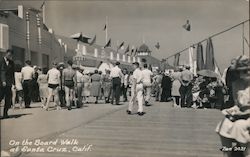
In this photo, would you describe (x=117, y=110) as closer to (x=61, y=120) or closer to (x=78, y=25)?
(x=61, y=120)

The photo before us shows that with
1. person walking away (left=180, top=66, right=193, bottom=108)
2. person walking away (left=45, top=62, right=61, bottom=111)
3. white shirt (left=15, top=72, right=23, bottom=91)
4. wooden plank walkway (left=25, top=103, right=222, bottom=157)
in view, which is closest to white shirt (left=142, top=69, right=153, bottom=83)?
person walking away (left=180, top=66, right=193, bottom=108)

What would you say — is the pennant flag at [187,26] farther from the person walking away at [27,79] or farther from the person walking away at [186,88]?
the person walking away at [27,79]

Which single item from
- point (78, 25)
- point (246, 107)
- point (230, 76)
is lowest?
point (246, 107)

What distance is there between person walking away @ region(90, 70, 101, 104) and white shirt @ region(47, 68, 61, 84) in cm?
322

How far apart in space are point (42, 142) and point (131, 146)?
1271 millimetres

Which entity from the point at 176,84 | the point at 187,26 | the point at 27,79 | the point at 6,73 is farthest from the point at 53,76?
the point at 187,26

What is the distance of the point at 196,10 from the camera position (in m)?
5.55

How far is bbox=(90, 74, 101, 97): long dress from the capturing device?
13820 millimetres

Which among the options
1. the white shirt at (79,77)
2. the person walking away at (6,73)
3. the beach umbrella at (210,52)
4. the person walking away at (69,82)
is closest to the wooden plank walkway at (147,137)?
the beach umbrella at (210,52)

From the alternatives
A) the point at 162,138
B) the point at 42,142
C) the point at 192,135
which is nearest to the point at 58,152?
the point at 42,142

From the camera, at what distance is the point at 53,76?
10562 mm

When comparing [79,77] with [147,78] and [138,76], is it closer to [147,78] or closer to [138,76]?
[147,78]

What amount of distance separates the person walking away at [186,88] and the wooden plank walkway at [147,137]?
2.40 m

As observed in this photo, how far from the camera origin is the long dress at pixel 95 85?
13820 millimetres
